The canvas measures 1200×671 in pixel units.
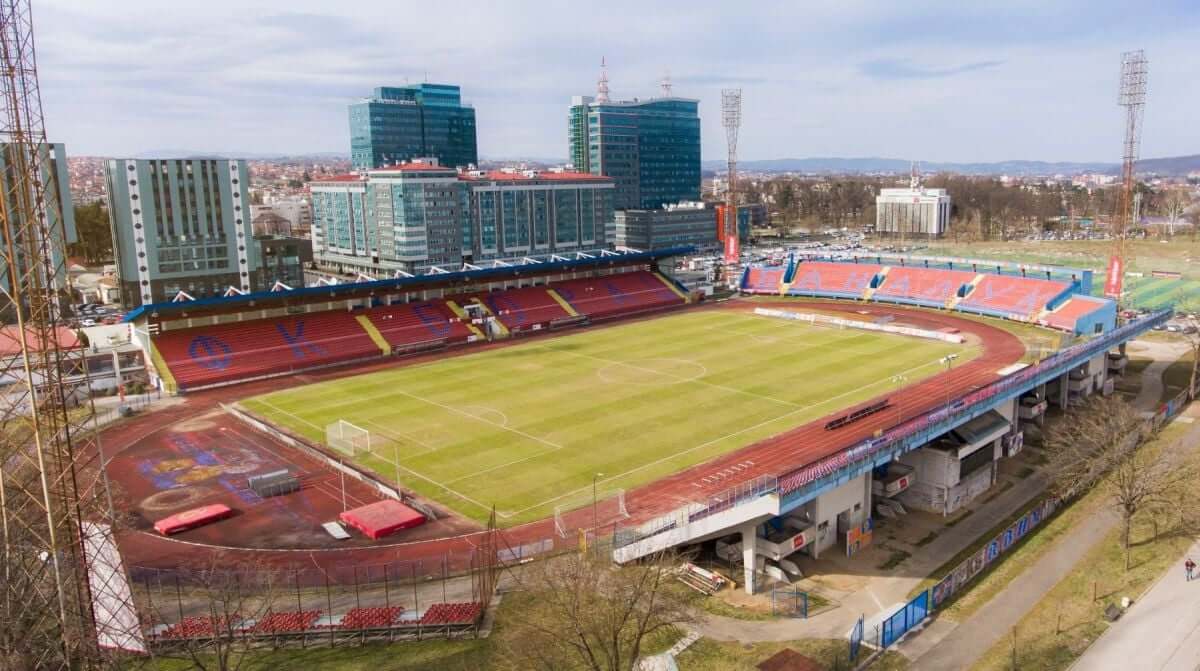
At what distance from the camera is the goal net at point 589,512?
34.6 m

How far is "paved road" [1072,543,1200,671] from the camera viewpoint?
24.6 m

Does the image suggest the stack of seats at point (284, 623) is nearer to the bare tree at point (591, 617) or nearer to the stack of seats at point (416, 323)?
the bare tree at point (591, 617)

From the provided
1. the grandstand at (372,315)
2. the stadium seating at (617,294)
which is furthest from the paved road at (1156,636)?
the stadium seating at (617,294)

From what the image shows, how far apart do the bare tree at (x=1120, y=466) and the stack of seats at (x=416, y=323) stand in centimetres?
4858

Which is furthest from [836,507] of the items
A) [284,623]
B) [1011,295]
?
[1011,295]

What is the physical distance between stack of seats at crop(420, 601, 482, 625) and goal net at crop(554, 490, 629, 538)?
6.68 m

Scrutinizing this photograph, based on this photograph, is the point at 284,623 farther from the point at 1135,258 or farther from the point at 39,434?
the point at 1135,258

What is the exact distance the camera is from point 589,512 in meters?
36.2

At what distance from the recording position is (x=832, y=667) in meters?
25.4

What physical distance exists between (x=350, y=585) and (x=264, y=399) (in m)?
29.8

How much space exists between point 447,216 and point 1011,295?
74.3 metres

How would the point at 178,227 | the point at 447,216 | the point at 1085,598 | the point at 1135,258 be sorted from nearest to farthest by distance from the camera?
the point at 1085,598 < the point at 178,227 < the point at 1135,258 < the point at 447,216

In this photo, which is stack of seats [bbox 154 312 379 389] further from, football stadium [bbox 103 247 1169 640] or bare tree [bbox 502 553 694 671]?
bare tree [bbox 502 553 694 671]

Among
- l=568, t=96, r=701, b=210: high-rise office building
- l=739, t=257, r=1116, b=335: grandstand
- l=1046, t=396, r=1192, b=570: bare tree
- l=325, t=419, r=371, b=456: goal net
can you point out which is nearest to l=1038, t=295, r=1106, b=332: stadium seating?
l=739, t=257, r=1116, b=335: grandstand
